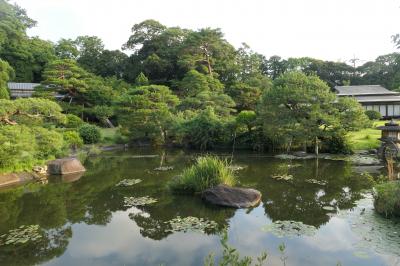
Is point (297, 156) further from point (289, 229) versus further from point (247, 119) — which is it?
point (289, 229)

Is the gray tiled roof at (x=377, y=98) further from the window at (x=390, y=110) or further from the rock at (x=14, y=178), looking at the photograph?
the rock at (x=14, y=178)

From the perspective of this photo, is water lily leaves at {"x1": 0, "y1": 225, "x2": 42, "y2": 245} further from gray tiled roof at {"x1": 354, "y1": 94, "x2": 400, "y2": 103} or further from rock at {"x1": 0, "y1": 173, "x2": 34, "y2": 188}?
gray tiled roof at {"x1": 354, "y1": 94, "x2": 400, "y2": 103}

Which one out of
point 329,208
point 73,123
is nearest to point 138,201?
point 329,208

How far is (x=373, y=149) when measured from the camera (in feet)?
57.9

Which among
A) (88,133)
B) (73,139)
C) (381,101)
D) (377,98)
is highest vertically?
(377,98)

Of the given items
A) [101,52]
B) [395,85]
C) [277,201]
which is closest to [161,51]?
[101,52]

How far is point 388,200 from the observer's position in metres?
7.45

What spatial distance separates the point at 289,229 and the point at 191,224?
218cm

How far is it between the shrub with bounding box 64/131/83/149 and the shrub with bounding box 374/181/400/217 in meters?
16.4

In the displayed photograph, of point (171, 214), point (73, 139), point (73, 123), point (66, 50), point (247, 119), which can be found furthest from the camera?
point (66, 50)

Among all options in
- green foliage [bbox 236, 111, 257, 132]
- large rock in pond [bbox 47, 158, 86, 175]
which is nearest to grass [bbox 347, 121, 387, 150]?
green foliage [bbox 236, 111, 257, 132]

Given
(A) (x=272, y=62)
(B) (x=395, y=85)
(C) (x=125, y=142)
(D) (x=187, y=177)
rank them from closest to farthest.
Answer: (D) (x=187, y=177) → (C) (x=125, y=142) → (B) (x=395, y=85) → (A) (x=272, y=62)

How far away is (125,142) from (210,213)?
16.7m

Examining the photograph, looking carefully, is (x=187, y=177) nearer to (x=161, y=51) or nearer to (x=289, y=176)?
(x=289, y=176)
